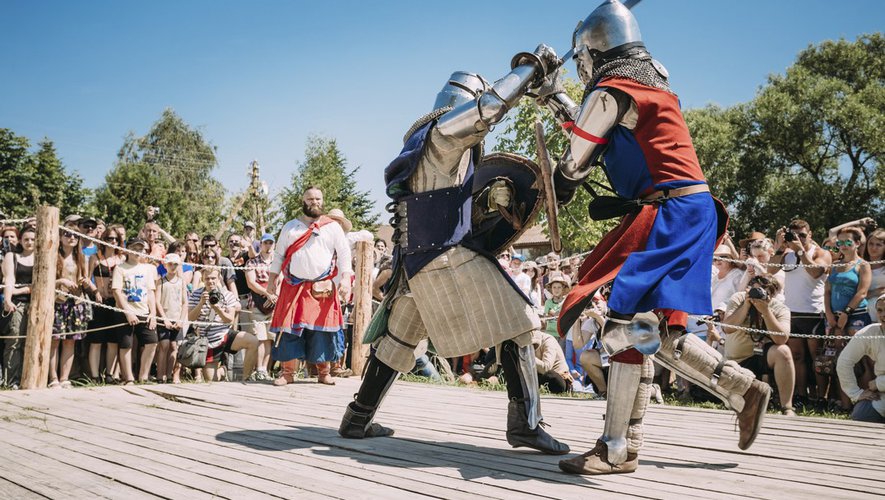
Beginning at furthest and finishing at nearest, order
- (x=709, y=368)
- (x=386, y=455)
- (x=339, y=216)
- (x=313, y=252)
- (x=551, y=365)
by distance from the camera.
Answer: (x=339, y=216), (x=551, y=365), (x=313, y=252), (x=386, y=455), (x=709, y=368)

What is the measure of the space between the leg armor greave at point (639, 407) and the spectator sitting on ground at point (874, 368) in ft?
8.97

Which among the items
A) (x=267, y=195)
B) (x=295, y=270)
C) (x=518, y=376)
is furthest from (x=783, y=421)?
(x=267, y=195)

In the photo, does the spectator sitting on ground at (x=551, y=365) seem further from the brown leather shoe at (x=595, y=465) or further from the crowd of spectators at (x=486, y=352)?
the brown leather shoe at (x=595, y=465)

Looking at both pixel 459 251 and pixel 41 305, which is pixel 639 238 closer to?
pixel 459 251

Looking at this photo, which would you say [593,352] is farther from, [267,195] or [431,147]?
[267,195]

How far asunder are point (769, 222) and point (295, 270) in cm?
2607

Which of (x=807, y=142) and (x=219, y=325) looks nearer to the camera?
(x=219, y=325)

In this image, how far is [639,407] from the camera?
9.13 feet

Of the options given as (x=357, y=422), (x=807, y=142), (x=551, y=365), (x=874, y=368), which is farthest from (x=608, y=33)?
(x=807, y=142)

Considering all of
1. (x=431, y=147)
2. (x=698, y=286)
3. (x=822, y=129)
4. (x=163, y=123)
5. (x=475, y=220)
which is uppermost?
(x=163, y=123)

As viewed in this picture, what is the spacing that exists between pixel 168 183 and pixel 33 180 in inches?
243

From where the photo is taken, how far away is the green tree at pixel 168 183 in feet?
118

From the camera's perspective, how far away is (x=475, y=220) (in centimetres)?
334

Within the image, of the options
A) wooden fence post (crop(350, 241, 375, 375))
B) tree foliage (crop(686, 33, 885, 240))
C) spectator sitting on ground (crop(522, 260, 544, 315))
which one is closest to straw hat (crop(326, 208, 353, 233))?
wooden fence post (crop(350, 241, 375, 375))
